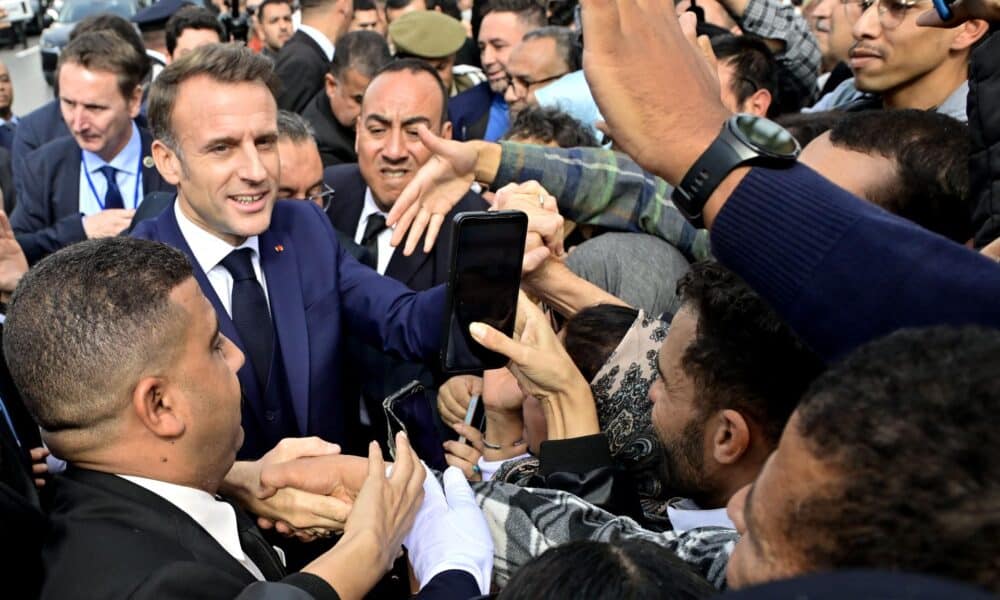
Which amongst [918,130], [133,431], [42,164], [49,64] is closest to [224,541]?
[133,431]

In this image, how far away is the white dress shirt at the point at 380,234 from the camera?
3.83 metres

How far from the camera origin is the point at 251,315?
9.09 ft

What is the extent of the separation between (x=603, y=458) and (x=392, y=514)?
17.4 inches

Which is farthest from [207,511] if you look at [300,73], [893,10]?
[300,73]

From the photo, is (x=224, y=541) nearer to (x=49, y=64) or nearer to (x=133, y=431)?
(x=133, y=431)

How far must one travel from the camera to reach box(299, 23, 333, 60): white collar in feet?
23.0

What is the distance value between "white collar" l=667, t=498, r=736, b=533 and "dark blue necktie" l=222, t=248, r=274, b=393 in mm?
1219

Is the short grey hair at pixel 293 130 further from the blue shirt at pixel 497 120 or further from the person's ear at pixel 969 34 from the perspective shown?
the person's ear at pixel 969 34

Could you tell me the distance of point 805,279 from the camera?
131 cm

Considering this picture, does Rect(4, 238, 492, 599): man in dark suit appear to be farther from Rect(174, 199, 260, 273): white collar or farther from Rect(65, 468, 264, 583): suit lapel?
Rect(174, 199, 260, 273): white collar

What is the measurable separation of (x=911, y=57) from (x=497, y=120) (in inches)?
122

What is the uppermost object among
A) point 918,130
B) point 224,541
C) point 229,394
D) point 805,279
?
point 805,279

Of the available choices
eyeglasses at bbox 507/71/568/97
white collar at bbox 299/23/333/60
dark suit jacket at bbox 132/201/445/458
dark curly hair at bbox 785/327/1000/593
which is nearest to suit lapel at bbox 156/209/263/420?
dark suit jacket at bbox 132/201/445/458

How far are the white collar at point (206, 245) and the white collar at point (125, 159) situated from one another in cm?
235
